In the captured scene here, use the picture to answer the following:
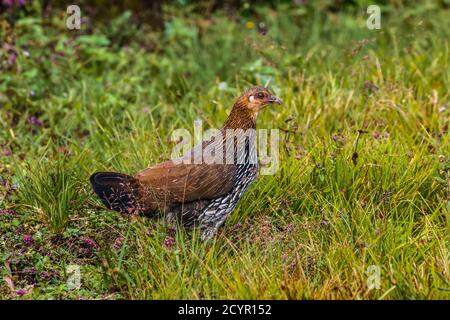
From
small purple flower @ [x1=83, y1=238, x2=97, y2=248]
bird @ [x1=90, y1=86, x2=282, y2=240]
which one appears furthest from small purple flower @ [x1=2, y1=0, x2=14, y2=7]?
small purple flower @ [x1=83, y1=238, x2=97, y2=248]

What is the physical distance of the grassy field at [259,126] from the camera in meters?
4.49

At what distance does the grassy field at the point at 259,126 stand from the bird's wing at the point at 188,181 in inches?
7.9

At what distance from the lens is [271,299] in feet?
13.5

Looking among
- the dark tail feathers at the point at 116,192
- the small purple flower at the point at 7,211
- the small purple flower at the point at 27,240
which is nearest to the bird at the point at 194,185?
the dark tail feathers at the point at 116,192

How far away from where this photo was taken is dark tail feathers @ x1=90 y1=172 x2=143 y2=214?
4777 mm

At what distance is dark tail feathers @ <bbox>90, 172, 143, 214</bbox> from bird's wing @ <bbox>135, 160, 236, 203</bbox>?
115mm

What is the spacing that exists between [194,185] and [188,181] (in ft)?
0.14

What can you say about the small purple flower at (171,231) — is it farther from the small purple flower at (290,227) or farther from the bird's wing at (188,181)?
the small purple flower at (290,227)

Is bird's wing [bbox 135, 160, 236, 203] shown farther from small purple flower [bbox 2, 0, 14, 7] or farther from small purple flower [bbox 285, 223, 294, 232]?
small purple flower [bbox 2, 0, 14, 7]

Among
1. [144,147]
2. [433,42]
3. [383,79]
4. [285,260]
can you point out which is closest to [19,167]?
[144,147]

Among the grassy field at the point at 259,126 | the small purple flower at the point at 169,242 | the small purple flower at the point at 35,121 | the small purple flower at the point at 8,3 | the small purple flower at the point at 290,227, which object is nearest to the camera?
the grassy field at the point at 259,126

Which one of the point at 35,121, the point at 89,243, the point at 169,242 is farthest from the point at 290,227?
the point at 35,121

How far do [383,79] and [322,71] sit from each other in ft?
1.79

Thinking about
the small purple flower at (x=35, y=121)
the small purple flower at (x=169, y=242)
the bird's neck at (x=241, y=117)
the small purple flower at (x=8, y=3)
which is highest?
the small purple flower at (x=8, y=3)
